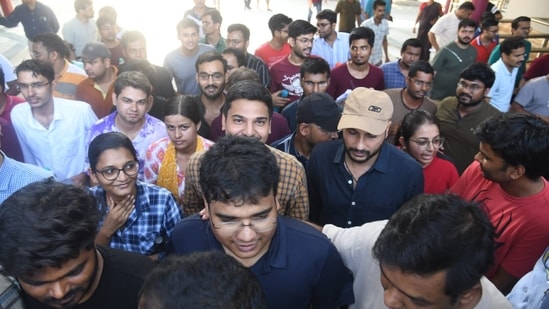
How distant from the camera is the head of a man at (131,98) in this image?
10.2 ft

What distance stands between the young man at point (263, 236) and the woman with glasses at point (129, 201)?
0.58 metres

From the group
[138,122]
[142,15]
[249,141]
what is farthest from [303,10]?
[249,141]

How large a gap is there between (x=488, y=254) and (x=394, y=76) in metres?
3.94

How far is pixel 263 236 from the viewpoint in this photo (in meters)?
1.63

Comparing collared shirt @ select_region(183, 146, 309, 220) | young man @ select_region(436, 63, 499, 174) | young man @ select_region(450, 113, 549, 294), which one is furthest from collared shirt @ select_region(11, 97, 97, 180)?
young man @ select_region(436, 63, 499, 174)

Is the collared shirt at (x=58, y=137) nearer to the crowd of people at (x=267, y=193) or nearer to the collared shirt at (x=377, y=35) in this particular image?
the crowd of people at (x=267, y=193)

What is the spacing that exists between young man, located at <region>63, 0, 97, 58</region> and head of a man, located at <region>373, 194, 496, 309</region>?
622 centimetres

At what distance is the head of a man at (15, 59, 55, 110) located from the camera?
3.06 m

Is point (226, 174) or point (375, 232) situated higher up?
point (226, 174)

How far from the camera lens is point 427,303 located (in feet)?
4.34

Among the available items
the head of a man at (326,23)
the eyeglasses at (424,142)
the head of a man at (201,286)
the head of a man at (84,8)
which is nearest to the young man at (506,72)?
the head of a man at (326,23)

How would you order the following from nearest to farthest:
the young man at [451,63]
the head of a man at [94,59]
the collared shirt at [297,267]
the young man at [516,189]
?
the collared shirt at [297,267] → the young man at [516,189] → the head of a man at [94,59] → the young man at [451,63]

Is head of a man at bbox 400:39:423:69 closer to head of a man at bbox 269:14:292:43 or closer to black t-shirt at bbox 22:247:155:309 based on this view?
head of a man at bbox 269:14:292:43

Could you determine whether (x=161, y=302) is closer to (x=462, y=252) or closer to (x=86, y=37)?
(x=462, y=252)
